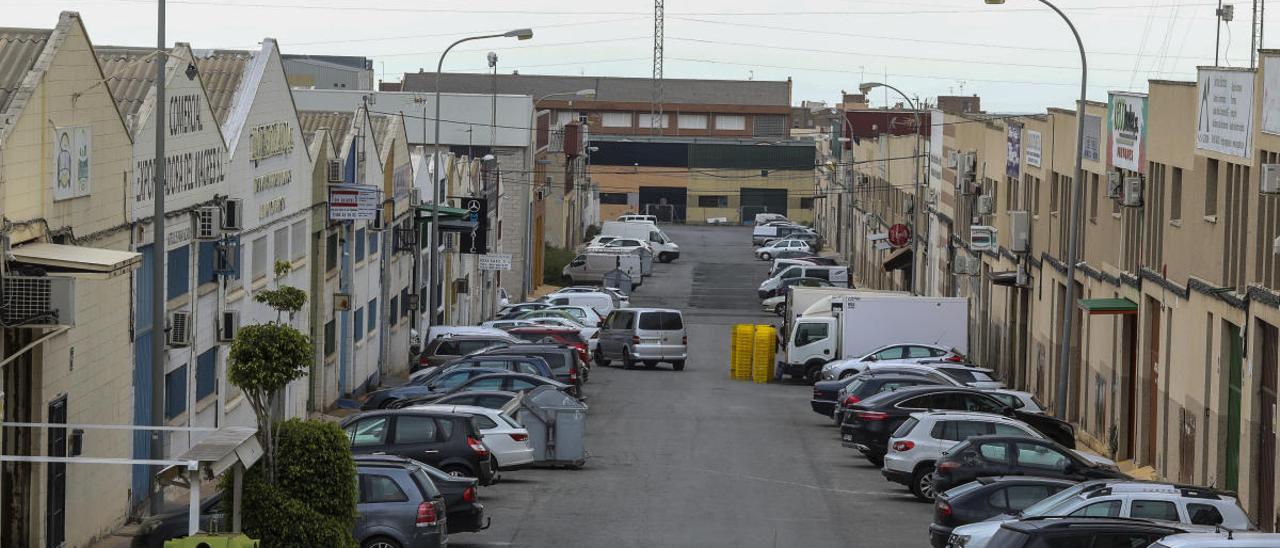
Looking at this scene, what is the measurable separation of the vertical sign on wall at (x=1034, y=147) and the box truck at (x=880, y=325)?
4.36 metres

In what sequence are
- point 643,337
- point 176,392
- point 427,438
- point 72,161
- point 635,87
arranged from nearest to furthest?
1. point 72,161
2. point 427,438
3. point 176,392
4. point 643,337
5. point 635,87

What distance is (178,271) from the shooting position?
86.6 ft

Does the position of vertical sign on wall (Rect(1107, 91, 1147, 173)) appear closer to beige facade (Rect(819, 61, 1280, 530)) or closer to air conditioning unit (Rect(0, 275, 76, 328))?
beige facade (Rect(819, 61, 1280, 530))

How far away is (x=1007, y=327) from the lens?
1933 inches

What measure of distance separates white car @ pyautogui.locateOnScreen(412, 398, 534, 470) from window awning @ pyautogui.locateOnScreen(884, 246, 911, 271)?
40.5 m

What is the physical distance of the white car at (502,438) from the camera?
1085 inches

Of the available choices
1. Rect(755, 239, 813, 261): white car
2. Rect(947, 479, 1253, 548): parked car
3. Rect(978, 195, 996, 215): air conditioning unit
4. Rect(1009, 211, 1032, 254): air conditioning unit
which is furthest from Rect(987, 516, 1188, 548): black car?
Rect(755, 239, 813, 261): white car

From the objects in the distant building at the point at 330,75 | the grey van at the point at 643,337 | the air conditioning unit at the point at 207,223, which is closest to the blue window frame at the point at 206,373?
the air conditioning unit at the point at 207,223

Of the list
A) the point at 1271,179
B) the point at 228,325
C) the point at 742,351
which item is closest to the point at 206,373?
the point at 228,325

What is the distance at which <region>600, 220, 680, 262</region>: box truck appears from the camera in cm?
9700

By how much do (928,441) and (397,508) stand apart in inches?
410

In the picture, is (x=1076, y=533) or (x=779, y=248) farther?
(x=779, y=248)

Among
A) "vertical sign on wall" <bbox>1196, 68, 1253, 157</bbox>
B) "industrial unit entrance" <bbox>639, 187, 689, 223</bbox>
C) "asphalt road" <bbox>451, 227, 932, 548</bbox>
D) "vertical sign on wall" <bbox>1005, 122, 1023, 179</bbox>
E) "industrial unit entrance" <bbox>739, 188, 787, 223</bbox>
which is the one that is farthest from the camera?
"industrial unit entrance" <bbox>639, 187, 689, 223</bbox>

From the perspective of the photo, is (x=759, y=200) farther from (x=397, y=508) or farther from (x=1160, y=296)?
(x=397, y=508)
